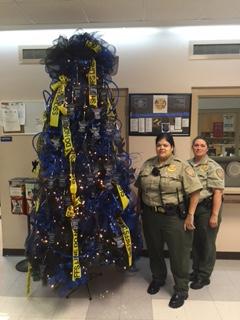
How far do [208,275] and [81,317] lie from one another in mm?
1283

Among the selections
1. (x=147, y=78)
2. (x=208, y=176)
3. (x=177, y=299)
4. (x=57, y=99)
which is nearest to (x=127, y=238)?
→ (x=177, y=299)

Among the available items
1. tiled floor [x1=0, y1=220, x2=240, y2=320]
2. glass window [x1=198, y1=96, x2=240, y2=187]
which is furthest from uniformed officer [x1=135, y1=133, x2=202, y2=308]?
glass window [x1=198, y1=96, x2=240, y2=187]

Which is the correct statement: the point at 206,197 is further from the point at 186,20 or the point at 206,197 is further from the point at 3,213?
the point at 3,213

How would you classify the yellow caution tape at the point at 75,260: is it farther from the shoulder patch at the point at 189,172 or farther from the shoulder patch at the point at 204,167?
the shoulder patch at the point at 204,167

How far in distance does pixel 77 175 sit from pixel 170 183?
78 centimetres

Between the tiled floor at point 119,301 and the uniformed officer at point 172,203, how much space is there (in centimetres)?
16

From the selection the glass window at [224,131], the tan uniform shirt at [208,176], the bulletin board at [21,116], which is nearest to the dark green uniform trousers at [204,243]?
the tan uniform shirt at [208,176]

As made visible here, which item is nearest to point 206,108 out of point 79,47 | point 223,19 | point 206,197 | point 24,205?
point 223,19

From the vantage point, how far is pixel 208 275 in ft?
9.47

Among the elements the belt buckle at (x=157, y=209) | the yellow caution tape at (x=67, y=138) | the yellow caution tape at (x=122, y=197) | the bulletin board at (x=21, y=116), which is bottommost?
the belt buckle at (x=157, y=209)

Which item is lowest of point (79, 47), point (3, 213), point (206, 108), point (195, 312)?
point (195, 312)

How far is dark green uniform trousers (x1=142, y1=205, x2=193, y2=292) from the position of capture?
2.50m

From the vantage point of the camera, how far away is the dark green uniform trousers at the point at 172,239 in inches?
98.3

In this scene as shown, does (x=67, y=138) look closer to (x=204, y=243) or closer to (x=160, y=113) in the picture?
(x=160, y=113)
